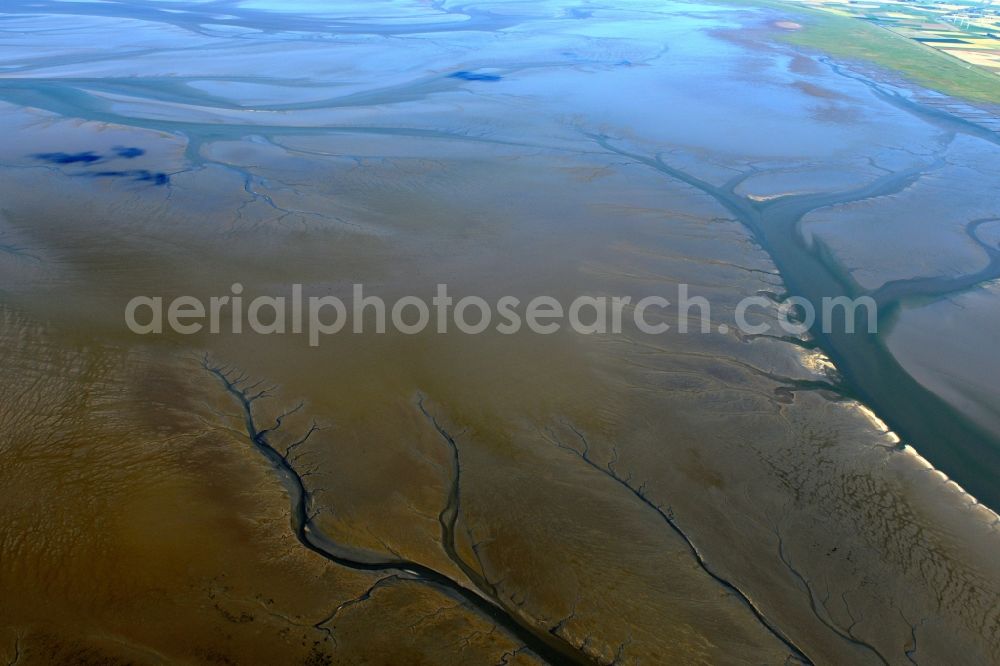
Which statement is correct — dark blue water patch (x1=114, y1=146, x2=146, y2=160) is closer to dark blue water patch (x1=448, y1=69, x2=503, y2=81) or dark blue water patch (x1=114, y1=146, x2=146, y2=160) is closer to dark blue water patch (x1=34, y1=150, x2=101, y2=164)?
dark blue water patch (x1=34, y1=150, x2=101, y2=164)

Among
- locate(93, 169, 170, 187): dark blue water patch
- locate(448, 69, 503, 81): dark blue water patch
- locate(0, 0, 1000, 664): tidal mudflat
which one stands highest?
locate(448, 69, 503, 81): dark blue water patch

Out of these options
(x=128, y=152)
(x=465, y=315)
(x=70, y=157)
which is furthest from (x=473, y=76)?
(x=465, y=315)

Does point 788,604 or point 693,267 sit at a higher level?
point 693,267

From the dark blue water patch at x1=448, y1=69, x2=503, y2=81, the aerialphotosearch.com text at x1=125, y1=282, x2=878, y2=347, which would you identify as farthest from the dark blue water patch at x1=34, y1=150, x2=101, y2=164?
the dark blue water patch at x1=448, y1=69, x2=503, y2=81

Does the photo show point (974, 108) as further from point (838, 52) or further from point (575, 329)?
point (575, 329)

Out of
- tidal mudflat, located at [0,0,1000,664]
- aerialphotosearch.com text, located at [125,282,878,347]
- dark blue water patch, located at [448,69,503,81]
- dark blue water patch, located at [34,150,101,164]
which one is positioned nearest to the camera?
tidal mudflat, located at [0,0,1000,664]

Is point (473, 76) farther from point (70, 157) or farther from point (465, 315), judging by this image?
point (465, 315)

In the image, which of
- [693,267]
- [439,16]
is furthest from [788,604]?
[439,16]
